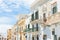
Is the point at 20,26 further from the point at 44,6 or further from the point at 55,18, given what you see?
the point at 55,18

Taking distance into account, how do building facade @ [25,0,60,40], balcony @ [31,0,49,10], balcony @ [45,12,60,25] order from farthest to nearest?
balcony @ [31,0,49,10] → building facade @ [25,0,60,40] → balcony @ [45,12,60,25]

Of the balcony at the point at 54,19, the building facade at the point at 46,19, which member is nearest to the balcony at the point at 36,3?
the building facade at the point at 46,19

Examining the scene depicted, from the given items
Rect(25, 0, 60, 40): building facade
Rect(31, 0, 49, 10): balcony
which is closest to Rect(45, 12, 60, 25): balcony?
Rect(25, 0, 60, 40): building facade

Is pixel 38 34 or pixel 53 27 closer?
pixel 53 27

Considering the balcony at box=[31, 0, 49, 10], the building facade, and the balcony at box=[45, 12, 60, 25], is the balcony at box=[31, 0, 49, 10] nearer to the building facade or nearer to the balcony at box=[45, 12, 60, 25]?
the building facade

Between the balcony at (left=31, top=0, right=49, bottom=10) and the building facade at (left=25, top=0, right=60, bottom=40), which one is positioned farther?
the balcony at (left=31, top=0, right=49, bottom=10)

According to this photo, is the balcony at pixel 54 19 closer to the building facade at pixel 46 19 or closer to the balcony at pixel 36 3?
the building facade at pixel 46 19

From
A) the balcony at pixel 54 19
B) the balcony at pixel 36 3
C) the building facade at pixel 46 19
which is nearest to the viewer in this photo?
the balcony at pixel 54 19

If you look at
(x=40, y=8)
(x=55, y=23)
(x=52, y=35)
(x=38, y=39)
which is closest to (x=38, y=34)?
(x=38, y=39)

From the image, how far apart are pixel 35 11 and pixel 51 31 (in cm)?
703

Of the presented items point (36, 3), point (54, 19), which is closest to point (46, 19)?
point (54, 19)

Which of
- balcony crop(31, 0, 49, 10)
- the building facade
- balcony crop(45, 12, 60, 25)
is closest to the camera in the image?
balcony crop(45, 12, 60, 25)

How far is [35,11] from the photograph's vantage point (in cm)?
2677

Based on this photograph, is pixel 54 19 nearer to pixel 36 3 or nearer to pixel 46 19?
pixel 46 19
